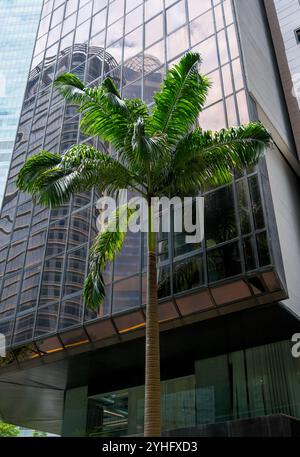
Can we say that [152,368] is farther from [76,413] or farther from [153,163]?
[76,413]

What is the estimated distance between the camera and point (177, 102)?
12.5m

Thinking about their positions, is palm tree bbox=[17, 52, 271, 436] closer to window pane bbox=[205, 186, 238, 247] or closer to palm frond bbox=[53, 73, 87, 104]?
palm frond bbox=[53, 73, 87, 104]

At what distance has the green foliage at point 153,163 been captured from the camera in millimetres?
12258

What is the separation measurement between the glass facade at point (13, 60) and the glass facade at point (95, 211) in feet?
210

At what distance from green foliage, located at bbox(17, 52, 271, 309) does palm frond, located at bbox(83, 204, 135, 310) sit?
3 cm

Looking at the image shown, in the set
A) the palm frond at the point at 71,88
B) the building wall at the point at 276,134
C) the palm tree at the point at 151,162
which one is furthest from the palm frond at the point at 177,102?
the building wall at the point at 276,134

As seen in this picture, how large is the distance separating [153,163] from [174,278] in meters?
4.82

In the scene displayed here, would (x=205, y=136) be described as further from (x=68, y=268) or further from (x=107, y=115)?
(x=68, y=268)

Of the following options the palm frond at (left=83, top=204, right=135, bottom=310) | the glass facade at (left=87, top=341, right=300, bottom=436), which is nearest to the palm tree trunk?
the palm frond at (left=83, top=204, right=135, bottom=310)

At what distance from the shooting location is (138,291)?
16359mm

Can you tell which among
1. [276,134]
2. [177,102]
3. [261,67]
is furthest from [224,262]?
[261,67]

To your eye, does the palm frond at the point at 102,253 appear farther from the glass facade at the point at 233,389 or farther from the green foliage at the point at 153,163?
the glass facade at the point at 233,389

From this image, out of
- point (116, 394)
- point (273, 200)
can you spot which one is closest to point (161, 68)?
point (273, 200)
